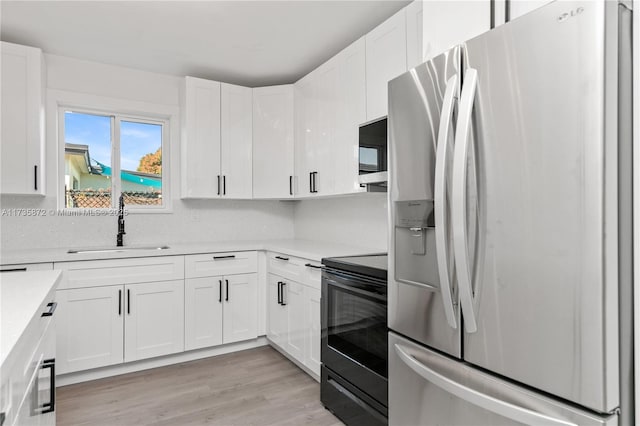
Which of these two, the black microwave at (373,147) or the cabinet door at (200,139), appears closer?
the black microwave at (373,147)

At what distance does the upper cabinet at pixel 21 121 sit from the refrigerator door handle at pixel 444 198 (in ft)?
9.71

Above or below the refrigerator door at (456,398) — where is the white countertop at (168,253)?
above

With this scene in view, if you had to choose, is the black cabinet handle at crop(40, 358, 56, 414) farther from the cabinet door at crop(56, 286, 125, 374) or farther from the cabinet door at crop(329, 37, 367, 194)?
the cabinet door at crop(329, 37, 367, 194)

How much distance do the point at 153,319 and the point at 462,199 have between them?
2.72m

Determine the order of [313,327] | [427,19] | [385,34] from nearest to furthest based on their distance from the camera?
[427,19]
[385,34]
[313,327]

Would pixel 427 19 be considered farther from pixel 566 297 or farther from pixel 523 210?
pixel 566 297

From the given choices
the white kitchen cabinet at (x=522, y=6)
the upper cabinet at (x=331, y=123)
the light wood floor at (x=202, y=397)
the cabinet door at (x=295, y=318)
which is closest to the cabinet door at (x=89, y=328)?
the light wood floor at (x=202, y=397)

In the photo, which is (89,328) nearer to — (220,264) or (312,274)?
(220,264)

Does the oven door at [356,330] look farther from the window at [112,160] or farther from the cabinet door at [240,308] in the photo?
the window at [112,160]

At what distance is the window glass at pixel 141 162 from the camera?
12.0 feet

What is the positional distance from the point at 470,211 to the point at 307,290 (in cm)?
180

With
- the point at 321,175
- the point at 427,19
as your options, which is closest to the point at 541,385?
the point at 427,19

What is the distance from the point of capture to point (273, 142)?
371cm

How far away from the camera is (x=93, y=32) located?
9.34 ft
